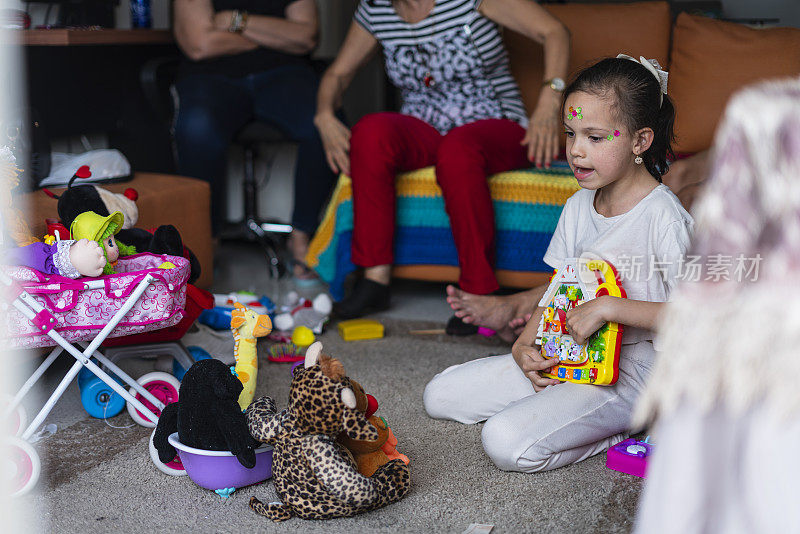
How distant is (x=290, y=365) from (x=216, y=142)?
100 centimetres

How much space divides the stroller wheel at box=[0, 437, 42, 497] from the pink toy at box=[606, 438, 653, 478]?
941 mm

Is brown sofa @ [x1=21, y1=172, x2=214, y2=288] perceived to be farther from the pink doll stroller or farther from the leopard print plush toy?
the leopard print plush toy


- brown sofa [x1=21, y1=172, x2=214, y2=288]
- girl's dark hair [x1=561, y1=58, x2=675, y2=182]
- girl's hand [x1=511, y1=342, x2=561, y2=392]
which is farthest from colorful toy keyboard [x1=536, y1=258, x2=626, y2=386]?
brown sofa [x1=21, y1=172, x2=214, y2=288]

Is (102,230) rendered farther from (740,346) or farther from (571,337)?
(740,346)

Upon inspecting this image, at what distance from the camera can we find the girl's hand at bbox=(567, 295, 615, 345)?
4.40ft

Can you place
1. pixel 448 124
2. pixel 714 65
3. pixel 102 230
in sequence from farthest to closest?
pixel 714 65, pixel 448 124, pixel 102 230

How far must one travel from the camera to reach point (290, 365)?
190cm

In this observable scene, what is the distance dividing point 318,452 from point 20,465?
504 millimetres

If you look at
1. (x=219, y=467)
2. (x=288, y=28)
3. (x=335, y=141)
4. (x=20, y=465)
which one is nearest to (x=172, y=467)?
(x=219, y=467)

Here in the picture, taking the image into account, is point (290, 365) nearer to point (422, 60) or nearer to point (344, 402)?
point (344, 402)

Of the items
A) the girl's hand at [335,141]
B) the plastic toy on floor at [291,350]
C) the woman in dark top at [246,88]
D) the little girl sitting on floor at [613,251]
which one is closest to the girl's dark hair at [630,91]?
the little girl sitting on floor at [613,251]

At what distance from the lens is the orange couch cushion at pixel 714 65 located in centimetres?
242

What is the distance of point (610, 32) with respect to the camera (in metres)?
2.55

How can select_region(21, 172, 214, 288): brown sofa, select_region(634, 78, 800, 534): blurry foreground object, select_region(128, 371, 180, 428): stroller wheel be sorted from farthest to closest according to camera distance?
select_region(21, 172, 214, 288): brown sofa < select_region(128, 371, 180, 428): stroller wheel < select_region(634, 78, 800, 534): blurry foreground object
